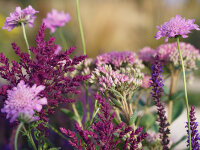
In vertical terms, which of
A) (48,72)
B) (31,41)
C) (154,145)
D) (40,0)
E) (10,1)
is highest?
(10,1)

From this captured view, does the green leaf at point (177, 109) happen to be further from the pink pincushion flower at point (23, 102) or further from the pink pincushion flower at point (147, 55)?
the pink pincushion flower at point (23, 102)

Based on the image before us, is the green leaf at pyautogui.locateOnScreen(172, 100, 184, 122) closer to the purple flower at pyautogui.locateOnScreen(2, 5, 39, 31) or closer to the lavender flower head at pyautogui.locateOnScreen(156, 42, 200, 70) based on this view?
the lavender flower head at pyautogui.locateOnScreen(156, 42, 200, 70)

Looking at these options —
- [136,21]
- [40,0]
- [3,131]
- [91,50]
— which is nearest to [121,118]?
[3,131]

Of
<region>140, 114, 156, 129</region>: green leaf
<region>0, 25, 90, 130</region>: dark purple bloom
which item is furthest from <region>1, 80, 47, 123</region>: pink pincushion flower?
<region>140, 114, 156, 129</region>: green leaf

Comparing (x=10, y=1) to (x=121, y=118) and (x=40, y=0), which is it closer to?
(x=40, y=0)

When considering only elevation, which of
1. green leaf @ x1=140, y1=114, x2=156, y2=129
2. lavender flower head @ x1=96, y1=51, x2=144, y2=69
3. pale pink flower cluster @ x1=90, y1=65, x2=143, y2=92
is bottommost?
green leaf @ x1=140, y1=114, x2=156, y2=129

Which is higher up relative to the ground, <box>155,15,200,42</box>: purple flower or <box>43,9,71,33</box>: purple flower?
<box>43,9,71,33</box>: purple flower

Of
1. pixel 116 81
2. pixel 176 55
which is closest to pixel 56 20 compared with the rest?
pixel 176 55

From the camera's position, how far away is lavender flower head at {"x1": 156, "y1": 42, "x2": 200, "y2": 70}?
0.86m

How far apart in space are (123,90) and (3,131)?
563 millimetres

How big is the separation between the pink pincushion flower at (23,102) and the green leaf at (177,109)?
2.14ft

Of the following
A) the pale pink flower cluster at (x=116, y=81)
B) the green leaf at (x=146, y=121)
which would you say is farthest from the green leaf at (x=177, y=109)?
the pale pink flower cluster at (x=116, y=81)

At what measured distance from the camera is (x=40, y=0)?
23.8ft

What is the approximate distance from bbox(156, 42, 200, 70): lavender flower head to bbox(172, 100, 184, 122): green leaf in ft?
0.65
